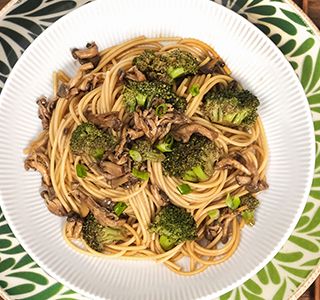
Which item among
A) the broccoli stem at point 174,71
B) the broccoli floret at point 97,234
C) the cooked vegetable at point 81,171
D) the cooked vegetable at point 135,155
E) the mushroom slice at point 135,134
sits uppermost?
the broccoli stem at point 174,71

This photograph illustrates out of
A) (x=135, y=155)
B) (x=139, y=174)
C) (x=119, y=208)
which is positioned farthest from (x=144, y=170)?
(x=119, y=208)

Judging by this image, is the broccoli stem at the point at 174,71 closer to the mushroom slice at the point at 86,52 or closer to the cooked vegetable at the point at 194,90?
the cooked vegetable at the point at 194,90

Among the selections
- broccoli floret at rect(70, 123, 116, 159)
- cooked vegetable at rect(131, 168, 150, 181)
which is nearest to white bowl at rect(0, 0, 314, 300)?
broccoli floret at rect(70, 123, 116, 159)

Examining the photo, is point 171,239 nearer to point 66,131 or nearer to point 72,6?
point 66,131

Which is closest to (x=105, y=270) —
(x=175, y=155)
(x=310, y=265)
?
(x=175, y=155)

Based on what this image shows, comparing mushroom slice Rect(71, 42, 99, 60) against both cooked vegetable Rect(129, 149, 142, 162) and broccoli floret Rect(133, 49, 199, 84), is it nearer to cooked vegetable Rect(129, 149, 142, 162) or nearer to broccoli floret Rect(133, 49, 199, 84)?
broccoli floret Rect(133, 49, 199, 84)

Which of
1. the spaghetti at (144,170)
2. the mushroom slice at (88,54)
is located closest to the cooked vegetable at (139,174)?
the spaghetti at (144,170)
